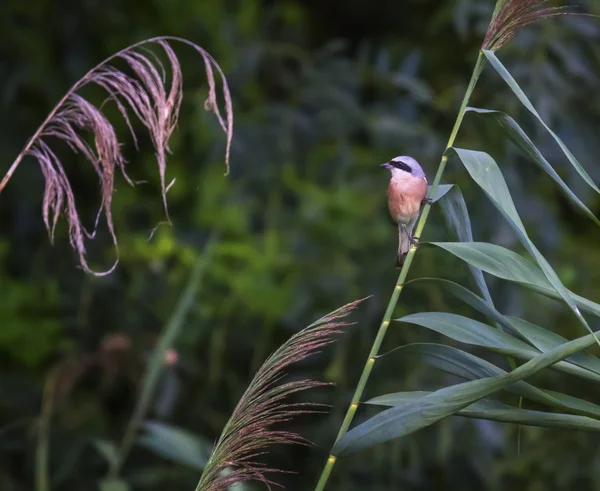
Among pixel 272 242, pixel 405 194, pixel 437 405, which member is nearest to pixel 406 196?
pixel 405 194

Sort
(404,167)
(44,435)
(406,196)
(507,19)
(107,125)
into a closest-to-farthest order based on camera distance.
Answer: (507,19) < (107,125) < (406,196) < (404,167) < (44,435)

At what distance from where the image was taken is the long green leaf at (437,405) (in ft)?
3.46

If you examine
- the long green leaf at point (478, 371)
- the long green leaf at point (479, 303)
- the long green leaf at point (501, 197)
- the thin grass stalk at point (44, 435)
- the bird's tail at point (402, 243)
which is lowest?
the thin grass stalk at point (44, 435)

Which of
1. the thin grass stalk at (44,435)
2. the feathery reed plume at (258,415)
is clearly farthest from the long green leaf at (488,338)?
the thin grass stalk at (44,435)

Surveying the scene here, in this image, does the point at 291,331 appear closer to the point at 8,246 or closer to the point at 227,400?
the point at 227,400

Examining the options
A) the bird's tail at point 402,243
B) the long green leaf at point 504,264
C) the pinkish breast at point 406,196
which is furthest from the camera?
the bird's tail at point 402,243

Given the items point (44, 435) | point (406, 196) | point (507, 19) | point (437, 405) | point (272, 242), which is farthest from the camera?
point (272, 242)

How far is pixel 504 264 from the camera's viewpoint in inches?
45.8

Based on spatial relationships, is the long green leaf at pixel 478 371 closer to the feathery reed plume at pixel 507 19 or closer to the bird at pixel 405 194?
the feathery reed plume at pixel 507 19

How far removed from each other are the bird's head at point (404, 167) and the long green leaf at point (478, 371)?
643 millimetres

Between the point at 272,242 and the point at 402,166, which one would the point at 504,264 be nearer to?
the point at 402,166

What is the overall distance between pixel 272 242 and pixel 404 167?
1.53m

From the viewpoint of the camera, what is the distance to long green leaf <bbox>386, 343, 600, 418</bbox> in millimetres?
1158

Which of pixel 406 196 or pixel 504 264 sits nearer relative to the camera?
pixel 504 264
